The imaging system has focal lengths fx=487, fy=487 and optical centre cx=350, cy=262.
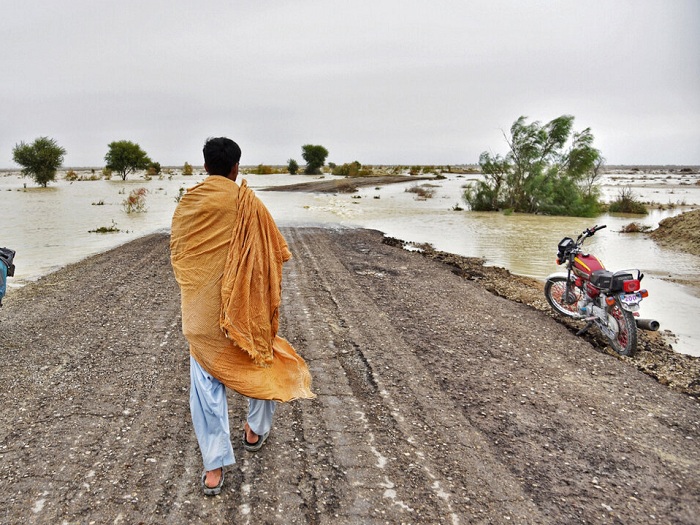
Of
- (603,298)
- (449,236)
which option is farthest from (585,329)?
(449,236)

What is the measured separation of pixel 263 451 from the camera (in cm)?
289

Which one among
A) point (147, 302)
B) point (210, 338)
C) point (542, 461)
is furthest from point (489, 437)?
point (147, 302)

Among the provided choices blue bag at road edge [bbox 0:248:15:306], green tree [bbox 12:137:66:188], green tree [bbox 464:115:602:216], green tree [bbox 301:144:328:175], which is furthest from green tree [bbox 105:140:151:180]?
blue bag at road edge [bbox 0:248:15:306]

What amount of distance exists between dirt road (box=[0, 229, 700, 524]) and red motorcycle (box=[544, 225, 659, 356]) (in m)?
0.29

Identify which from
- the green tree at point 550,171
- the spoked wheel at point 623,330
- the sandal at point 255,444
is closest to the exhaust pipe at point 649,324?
the spoked wheel at point 623,330

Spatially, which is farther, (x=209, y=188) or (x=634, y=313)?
(x=634, y=313)

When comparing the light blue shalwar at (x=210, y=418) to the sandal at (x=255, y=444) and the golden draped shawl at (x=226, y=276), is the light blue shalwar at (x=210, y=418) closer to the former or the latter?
the golden draped shawl at (x=226, y=276)

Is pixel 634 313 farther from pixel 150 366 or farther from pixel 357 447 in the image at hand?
pixel 150 366

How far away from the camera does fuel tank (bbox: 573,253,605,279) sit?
534 cm

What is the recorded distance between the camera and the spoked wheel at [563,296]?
226 inches

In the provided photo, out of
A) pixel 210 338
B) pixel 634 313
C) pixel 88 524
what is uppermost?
pixel 210 338

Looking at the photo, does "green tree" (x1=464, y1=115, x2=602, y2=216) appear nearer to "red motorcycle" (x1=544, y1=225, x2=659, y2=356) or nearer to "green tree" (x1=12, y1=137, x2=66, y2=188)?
"red motorcycle" (x1=544, y1=225, x2=659, y2=356)

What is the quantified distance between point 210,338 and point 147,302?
399 centimetres

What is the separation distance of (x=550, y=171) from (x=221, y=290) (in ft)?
71.0
